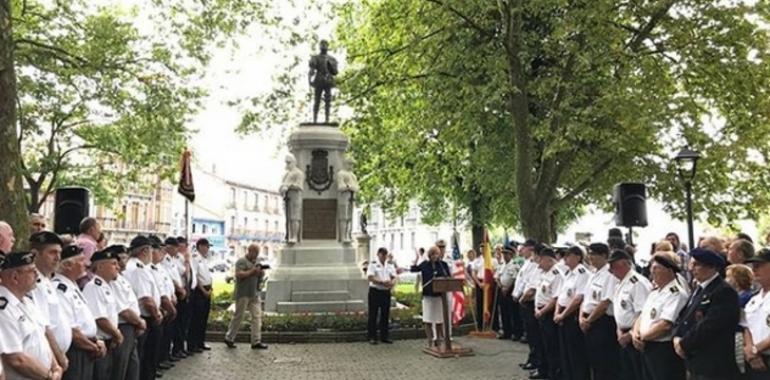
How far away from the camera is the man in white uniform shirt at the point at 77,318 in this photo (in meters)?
5.65

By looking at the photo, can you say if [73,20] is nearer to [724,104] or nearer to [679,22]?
[679,22]

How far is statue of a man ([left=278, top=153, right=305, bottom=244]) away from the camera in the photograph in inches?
664

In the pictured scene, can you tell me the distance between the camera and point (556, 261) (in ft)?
33.4

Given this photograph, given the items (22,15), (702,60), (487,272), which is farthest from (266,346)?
(22,15)

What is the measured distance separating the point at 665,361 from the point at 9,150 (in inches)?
324

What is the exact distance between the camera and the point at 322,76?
18328mm

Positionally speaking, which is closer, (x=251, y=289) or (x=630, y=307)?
(x=630, y=307)

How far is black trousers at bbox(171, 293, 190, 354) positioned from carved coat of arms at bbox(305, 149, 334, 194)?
603 centimetres

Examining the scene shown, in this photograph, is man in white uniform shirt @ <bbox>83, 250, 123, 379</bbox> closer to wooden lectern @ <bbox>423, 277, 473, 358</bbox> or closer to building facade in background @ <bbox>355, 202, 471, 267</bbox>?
wooden lectern @ <bbox>423, 277, 473, 358</bbox>

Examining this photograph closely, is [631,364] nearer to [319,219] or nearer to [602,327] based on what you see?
[602,327]

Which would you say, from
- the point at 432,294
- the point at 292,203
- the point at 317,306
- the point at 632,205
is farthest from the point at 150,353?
the point at 632,205

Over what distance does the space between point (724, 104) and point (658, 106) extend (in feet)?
9.23

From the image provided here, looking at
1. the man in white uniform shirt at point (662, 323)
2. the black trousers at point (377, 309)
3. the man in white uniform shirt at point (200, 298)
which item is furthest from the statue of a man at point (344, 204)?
the man in white uniform shirt at point (662, 323)

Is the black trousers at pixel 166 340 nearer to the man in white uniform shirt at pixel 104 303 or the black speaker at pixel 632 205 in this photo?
the man in white uniform shirt at pixel 104 303
